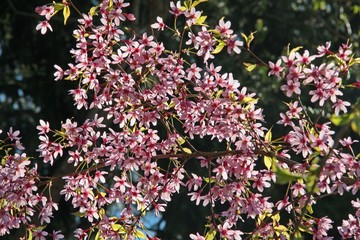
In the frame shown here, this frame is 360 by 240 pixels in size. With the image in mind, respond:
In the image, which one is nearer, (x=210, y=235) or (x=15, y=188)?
(x=210, y=235)

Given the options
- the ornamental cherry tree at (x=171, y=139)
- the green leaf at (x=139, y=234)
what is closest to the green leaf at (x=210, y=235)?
the ornamental cherry tree at (x=171, y=139)

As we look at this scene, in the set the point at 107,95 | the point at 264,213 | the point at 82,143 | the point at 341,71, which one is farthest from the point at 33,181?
the point at 341,71

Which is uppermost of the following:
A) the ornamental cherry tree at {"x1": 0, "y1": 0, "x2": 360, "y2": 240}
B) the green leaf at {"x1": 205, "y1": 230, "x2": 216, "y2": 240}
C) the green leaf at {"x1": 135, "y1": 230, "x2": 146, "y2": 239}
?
the ornamental cherry tree at {"x1": 0, "y1": 0, "x2": 360, "y2": 240}

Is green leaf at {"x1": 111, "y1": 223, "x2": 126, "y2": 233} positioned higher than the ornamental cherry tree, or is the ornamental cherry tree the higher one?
the ornamental cherry tree

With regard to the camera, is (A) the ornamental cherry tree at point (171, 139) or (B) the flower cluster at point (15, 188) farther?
(B) the flower cluster at point (15, 188)

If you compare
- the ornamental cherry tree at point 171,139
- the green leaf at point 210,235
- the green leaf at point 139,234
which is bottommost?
the green leaf at point 139,234

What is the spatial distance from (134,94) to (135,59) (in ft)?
0.48

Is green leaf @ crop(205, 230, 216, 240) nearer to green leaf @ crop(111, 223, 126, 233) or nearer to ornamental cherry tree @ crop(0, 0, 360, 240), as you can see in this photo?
ornamental cherry tree @ crop(0, 0, 360, 240)

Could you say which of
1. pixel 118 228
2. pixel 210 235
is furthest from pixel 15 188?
pixel 210 235

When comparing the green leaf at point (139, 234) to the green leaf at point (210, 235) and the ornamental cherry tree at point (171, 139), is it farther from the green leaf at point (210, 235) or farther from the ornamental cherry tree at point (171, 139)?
the green leaf at point (210, 235)

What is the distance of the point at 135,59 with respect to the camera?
318cm

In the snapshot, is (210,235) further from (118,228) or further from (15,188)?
(15,188)

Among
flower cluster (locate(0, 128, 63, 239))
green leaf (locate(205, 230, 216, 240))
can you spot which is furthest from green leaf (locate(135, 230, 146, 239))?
flower cluster (locate(0, 128, 63, 239))

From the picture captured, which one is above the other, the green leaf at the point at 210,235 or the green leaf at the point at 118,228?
the green leaf at the point at 210,235
